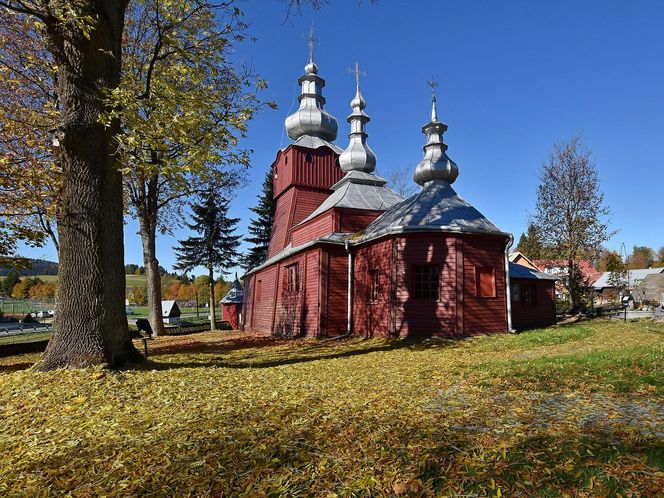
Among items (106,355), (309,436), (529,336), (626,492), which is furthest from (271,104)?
(529,336)

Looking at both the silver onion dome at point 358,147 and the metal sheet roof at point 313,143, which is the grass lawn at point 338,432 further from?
the metal sheet roof at point 313,143

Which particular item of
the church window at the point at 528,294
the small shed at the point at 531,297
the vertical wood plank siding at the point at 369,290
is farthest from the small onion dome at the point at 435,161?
the church window at the point at 528,294

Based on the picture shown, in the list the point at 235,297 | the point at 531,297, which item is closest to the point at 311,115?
the point at 531,297

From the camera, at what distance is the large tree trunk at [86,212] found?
6.58 metres

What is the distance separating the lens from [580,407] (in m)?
4.70

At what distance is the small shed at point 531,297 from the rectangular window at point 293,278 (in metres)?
Result: 9.97

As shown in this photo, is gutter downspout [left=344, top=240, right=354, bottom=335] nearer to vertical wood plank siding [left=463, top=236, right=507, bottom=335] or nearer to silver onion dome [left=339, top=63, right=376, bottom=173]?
vertical wood plank siding [left=463, top=236, right=507, bottom=335]

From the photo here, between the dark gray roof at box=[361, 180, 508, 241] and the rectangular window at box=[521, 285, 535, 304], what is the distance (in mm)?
5956

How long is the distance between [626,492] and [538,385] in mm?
3255

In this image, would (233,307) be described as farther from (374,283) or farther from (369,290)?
(374,283)

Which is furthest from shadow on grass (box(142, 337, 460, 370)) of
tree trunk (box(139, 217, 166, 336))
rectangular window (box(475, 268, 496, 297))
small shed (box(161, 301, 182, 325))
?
small shed (box(161, 301, 182, 325))

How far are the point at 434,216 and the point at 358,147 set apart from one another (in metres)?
8.47

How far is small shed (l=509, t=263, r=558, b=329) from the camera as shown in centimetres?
1908

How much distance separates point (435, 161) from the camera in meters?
18.1
